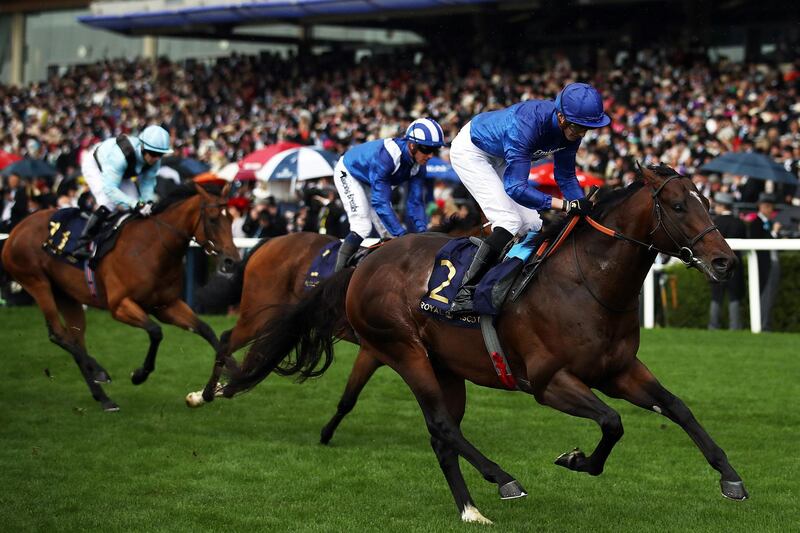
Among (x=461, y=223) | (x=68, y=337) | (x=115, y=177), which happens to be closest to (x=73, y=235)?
(x=115, y=177)

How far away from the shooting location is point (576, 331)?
4.87 metres

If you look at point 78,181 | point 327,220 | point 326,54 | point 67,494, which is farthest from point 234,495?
point 326,54

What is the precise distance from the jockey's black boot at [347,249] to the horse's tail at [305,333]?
1470 mm

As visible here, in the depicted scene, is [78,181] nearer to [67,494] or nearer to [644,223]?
[67,494]

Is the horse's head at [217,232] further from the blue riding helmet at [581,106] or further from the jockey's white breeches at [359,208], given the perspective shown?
the blue riding helmet at [581,106]

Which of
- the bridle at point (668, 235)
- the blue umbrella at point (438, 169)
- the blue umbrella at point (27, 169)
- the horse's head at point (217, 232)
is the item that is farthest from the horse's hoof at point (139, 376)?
the blue umbrella at point (27, 169)

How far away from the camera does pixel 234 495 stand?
544cm

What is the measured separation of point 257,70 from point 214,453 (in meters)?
23.4

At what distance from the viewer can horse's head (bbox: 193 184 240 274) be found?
8.23 metres

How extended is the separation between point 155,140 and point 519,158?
3.98 meters

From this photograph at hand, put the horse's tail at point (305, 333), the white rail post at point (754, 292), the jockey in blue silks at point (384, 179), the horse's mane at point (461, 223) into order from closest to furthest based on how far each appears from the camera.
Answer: the horse's tail at point (305, 333) → the horse's mane at point (461, 223) → the jockey in blue silks at point (384, 179) → the white rail post at point (754, 292)

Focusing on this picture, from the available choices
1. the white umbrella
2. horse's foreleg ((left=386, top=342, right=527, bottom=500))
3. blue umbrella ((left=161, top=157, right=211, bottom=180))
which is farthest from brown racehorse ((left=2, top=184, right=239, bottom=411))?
the white umbrella

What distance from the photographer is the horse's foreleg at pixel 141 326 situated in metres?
8.05

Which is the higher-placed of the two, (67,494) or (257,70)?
(257,70)
